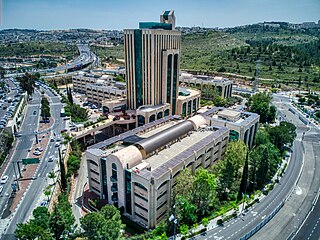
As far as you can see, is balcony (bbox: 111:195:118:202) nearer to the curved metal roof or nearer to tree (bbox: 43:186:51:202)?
the curved metal roof

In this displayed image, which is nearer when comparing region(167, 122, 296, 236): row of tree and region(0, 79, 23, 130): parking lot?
region(167, 122, 296, 236): row of tree

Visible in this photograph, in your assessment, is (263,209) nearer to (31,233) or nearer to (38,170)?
(31,233)

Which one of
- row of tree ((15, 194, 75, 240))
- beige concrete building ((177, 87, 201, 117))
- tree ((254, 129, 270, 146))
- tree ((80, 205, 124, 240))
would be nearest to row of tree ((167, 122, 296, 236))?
tree ((254, 129, 270, 146))

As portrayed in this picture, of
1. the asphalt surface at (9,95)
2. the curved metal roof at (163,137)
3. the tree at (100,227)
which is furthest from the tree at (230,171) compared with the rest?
the asphalt surface at (9,95)

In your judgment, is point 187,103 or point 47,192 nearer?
point 47,192

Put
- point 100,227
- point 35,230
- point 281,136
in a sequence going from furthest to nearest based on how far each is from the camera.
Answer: point 281,136 < point 100,227 < point 35,230

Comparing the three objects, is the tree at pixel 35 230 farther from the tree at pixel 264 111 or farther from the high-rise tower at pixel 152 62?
A: the tree at pixel 264 111

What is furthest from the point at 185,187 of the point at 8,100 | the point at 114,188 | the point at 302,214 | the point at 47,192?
the point at 8,100

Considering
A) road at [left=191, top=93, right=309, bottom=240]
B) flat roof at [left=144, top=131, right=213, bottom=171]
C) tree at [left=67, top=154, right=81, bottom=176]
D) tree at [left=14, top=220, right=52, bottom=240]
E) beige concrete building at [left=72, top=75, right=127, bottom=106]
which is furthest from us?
beige concrete building at [left=72, top=75, right=127, bottom=106]
